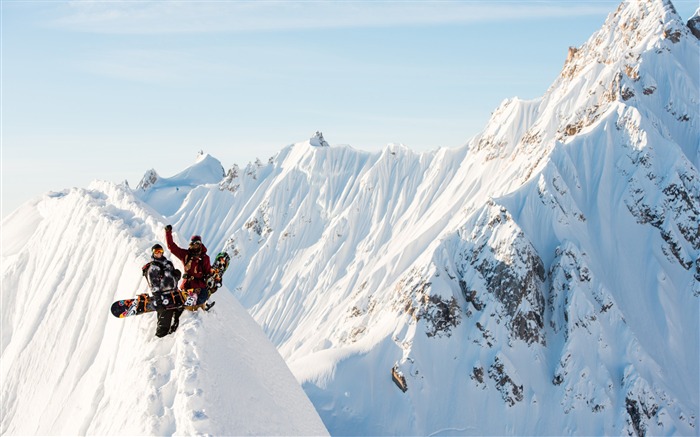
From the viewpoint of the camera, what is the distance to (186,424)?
42.0ft

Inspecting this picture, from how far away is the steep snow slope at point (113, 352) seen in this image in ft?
45.0

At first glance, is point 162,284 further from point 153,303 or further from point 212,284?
point 212,284

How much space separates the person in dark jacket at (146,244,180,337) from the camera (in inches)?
599

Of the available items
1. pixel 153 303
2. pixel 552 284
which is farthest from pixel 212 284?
pixel 552 284

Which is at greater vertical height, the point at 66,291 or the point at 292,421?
the point at 66,291

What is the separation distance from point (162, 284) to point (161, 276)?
0.26m

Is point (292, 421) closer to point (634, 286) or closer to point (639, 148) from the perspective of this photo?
point (634, 286)

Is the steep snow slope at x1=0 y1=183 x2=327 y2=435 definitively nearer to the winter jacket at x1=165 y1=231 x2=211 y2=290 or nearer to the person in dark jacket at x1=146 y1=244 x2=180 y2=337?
the person in dark jacket at x1=146 y1=244 x2=180 y2=337

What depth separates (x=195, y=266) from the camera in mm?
16922

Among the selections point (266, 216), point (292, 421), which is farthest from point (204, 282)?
point (266, 216)

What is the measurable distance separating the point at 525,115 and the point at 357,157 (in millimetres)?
60062

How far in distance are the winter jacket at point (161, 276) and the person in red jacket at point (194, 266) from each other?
0.59 m

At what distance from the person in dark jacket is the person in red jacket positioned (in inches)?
17.9

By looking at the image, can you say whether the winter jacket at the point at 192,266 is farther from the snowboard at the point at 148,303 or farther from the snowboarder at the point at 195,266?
the snowboard at the point at 148,303
